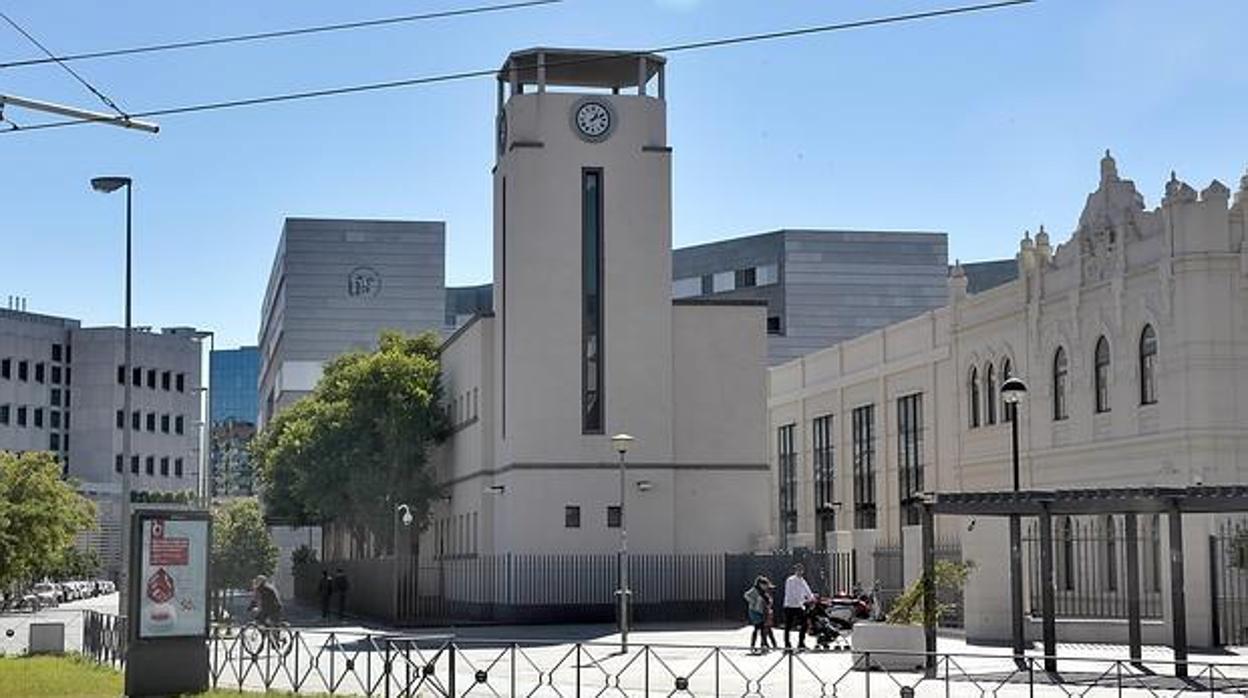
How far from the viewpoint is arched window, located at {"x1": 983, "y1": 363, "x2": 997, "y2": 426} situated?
56.7 m


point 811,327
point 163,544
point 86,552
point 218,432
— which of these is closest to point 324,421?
point 163,544

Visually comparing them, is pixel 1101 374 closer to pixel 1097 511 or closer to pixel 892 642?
pixel 1097 511

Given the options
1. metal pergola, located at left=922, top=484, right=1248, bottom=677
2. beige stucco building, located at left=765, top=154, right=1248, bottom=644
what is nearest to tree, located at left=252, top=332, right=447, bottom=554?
beige stucco building, located at left=765, top=154, right=1248, bottom=644

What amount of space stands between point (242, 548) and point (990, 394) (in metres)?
43.8

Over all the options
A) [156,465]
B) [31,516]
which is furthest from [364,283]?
[31,516]

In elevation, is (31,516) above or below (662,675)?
above

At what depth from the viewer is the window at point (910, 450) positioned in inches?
2485

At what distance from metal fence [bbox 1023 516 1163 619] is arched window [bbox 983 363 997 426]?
824 centimetres

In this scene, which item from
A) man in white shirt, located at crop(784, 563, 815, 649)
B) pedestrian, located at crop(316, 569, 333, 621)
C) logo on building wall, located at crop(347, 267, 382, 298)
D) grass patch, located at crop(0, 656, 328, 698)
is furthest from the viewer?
logo on building wall, located at crop(347, 267, 382, 298)

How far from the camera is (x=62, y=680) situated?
2859 centimetres

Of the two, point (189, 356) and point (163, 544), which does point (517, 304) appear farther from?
point (189, 356)

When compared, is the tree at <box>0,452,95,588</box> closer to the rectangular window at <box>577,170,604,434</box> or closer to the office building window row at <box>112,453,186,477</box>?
the rectangular window at <box>577,170,604,434</box>

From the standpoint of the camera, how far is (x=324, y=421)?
63844mm

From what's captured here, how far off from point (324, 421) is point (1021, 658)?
4276 centimetres
